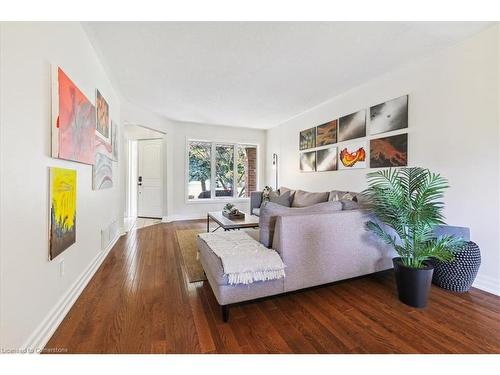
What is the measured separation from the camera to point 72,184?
1.78m

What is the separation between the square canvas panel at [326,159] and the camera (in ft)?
12.6

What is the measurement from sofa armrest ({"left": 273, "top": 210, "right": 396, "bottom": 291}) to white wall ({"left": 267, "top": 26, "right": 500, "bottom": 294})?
920 mm

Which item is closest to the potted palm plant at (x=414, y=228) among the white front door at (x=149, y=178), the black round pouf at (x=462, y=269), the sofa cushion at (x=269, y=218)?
the black round pouf at (x=462, y=269)

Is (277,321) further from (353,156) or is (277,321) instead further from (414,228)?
(353,156)

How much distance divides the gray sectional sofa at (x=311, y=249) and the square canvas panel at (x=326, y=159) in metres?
1.79

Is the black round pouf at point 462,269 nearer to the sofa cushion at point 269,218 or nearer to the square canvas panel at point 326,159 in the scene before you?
the sofa cushion at point 269,218

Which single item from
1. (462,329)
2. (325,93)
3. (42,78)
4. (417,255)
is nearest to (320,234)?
(417,255)

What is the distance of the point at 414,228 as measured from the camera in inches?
72.3

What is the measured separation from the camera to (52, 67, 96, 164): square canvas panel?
150 cm

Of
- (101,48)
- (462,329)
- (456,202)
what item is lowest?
(462,329)

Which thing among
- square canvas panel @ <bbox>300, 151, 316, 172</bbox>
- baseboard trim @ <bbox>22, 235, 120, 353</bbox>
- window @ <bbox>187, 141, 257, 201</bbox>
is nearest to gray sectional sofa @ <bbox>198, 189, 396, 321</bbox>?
baseboard trim @ <bbox>22, 235, 120, 353</bbox>

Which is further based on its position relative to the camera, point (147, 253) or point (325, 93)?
point (325, 93)

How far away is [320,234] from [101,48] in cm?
303

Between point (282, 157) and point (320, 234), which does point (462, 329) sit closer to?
point (320, 234)
